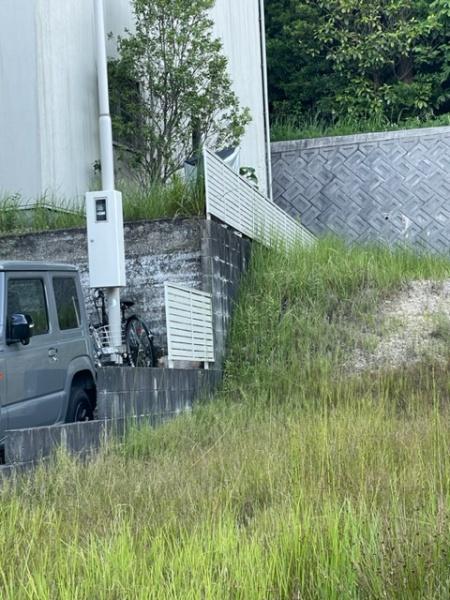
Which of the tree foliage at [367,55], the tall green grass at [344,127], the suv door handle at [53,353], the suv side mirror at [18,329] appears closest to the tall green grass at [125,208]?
the suv door handle at [53,353]

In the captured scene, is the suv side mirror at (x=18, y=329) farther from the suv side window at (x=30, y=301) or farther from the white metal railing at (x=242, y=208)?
the white metal railing at (x=242, y=208)

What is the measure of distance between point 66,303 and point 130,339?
95.0 inches

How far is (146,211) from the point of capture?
12430mm

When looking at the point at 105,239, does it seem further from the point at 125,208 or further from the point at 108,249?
the point at 125,208

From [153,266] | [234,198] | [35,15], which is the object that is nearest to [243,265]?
[234,198]

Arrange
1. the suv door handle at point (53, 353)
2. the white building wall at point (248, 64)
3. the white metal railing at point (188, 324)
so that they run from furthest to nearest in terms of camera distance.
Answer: the white building wall at point (248, 64) → the white metal railing at point (188, 324) → the suv door handle at point (53, 353)

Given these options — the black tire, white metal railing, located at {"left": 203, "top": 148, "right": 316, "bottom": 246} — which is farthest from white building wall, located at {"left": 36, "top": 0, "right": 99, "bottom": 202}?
the black tire

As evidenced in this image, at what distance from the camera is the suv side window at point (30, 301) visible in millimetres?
8070

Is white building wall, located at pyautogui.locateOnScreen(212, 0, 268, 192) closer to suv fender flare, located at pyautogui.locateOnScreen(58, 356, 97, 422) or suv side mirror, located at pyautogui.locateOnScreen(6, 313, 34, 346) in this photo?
suv fender flare, located at pyautogui.locateOnScreen(58, 356, 97, 422)

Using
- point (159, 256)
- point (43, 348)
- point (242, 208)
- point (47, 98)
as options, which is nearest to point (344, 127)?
point (242, 208)

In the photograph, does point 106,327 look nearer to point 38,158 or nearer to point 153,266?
point 153,266

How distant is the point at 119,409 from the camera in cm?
873

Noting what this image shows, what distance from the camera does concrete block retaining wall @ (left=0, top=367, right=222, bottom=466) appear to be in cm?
711

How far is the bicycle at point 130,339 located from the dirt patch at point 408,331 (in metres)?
2.56
